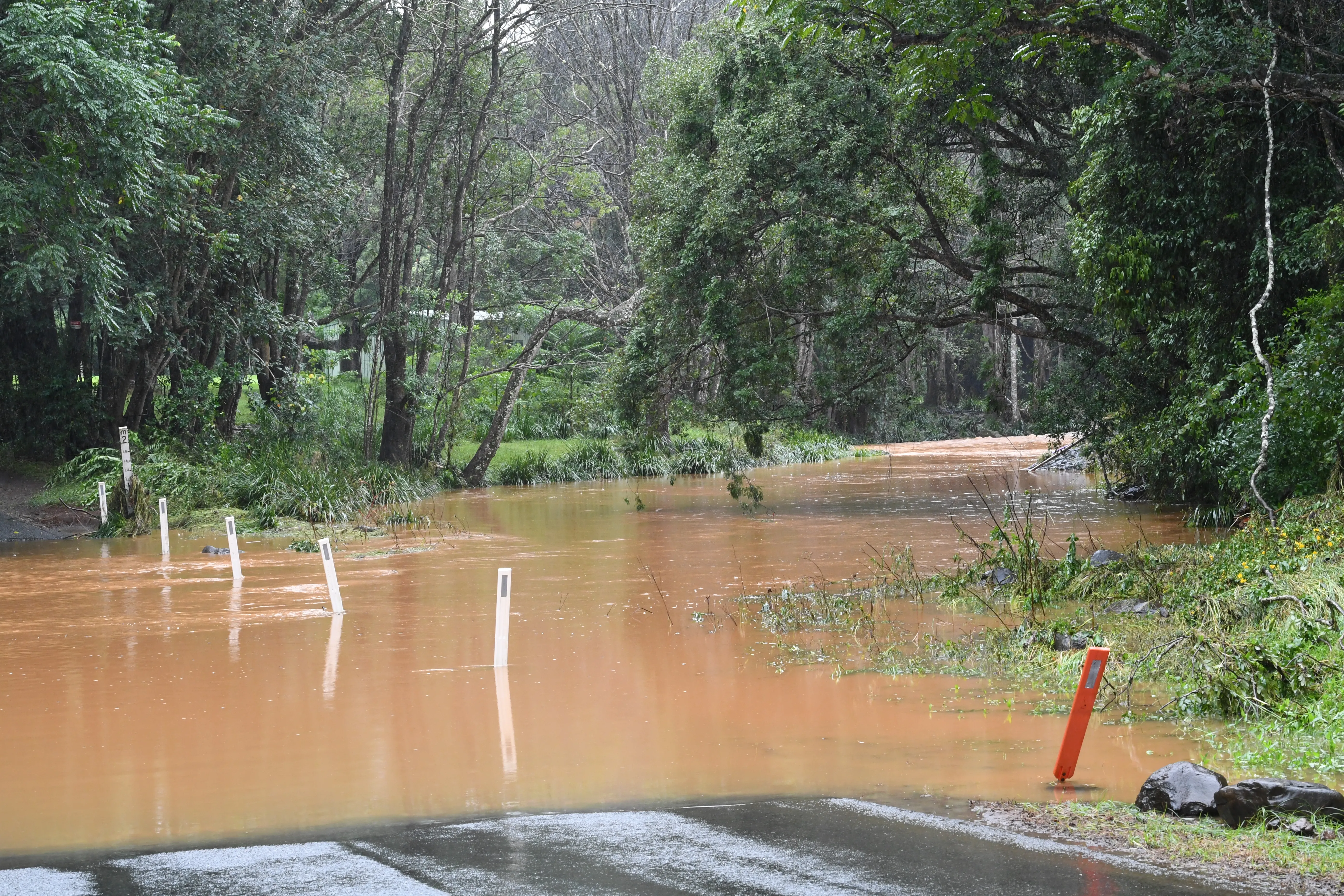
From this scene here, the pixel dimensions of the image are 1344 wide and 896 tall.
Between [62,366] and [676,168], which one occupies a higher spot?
[676,168]

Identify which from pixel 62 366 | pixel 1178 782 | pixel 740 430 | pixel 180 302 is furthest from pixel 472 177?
pixel 1178 782

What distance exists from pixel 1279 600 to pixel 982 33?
7135mm

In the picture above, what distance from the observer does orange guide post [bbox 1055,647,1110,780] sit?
6543mm

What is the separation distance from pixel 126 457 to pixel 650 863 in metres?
18.4

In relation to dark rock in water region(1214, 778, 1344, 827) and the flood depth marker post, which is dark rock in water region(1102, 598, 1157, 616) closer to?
dark rock in water region(1214, 778, 1344, 827)

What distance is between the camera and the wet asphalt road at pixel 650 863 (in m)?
5.31

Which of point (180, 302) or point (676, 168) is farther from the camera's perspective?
point (180, 302)

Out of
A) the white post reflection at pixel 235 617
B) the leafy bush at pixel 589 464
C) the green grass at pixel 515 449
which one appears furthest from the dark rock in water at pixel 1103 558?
the leafy bush at pixel 589 464

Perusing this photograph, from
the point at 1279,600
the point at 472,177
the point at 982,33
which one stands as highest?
the point at 472,177

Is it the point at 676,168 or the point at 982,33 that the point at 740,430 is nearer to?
the point at 676,168

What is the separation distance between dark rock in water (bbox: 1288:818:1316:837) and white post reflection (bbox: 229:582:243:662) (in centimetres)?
861

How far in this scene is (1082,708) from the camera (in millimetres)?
6555

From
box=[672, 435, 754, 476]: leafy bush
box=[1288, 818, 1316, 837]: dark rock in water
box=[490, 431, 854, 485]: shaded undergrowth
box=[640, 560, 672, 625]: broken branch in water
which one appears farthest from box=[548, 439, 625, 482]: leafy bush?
box=[1288, 818, 1316, 837]: dark rock in water

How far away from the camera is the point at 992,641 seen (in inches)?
415
